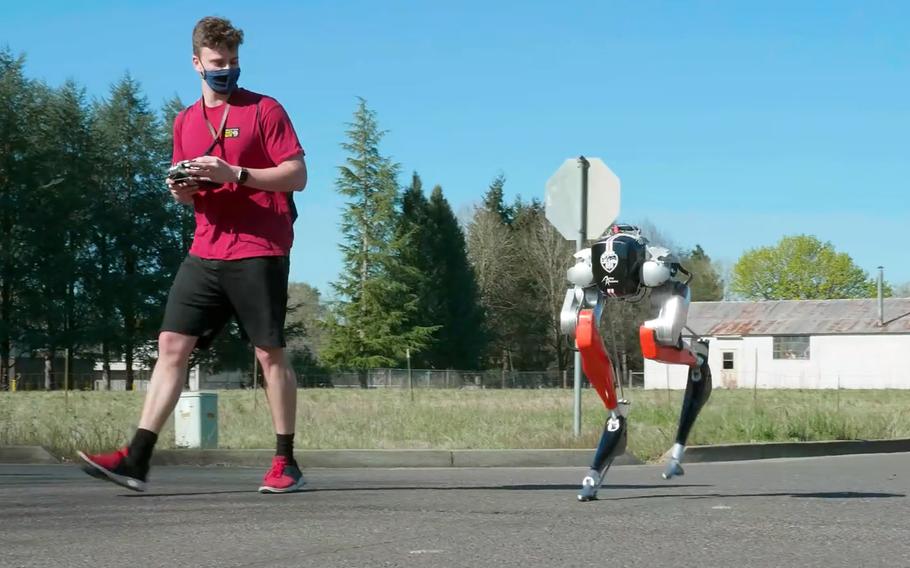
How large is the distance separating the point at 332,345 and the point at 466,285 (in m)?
9.82

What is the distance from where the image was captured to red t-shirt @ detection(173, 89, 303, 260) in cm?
676

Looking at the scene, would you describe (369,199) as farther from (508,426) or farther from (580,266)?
(580,266)

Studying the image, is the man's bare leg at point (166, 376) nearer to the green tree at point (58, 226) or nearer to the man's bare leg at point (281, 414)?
the man's bare leg at point (281, 414)

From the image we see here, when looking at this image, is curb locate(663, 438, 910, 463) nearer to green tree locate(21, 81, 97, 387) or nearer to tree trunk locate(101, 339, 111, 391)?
green tree locate(21, 81, 97, 387)

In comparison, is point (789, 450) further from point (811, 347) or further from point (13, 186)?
point (811, 347)

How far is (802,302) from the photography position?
74.2m

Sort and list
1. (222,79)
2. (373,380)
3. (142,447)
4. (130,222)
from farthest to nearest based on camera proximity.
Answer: (373,380) < (130,222) < (222,79) < (142,447)

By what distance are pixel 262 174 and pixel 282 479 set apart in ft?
5.12

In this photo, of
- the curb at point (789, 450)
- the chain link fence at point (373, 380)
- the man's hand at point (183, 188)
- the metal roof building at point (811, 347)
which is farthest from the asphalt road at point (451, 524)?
the metal roof building at point (811, 347)

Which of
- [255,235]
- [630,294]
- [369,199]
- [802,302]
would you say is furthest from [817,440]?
[802,302]

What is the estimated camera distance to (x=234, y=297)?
22.2 ft

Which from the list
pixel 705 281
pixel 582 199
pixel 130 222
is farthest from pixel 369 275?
pixel 582 199

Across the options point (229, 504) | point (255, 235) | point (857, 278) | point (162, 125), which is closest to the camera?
point (229, 504)

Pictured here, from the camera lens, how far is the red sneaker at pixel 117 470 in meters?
6.62
